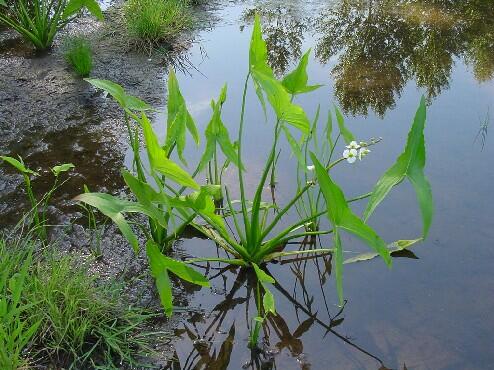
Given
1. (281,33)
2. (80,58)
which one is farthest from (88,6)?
(281,33)

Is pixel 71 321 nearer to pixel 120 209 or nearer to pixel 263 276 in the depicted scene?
pixel 120 209

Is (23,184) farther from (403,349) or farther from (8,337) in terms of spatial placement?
(403,349)

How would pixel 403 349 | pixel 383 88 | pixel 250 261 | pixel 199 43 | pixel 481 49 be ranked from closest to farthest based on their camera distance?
pixel 403 349 < pixel 250 261 < pixel 383 88 < pixel 481 49 < pixel 199 43

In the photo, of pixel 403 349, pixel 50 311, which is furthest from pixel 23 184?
pixel 403 349

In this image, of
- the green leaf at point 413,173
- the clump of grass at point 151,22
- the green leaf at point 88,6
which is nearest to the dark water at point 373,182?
the clump of grass at point 151,22

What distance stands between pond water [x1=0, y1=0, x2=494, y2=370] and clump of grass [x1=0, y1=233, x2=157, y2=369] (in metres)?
0.17

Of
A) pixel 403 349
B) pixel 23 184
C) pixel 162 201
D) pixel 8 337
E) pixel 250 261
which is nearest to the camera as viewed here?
pixel 8 337

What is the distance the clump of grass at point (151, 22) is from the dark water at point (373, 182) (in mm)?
250

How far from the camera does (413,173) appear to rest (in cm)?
167

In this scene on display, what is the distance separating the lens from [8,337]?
166 centimetres

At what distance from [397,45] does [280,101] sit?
2401 millimetres

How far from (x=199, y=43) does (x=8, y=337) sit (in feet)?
9.59

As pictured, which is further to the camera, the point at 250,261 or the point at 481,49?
the point at 481,49

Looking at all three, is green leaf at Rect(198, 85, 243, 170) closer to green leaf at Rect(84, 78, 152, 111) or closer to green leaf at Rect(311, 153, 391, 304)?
green leaf at Rect(84, 78, 152, 111)
